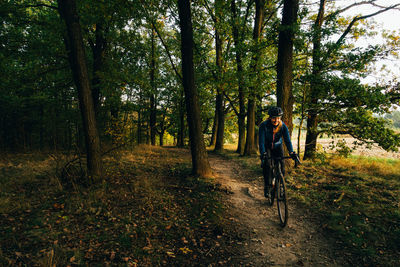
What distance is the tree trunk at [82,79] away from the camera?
554 cm

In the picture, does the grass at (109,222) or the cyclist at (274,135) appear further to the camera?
the cyclist at (274,135)

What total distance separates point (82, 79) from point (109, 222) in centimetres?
437

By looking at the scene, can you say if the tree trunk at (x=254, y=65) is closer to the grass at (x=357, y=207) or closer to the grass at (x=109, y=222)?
the grass at (x=357, y=207)

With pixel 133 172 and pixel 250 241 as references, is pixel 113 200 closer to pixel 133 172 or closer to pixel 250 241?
pixel 133 172

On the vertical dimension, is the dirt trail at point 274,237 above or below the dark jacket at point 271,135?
below

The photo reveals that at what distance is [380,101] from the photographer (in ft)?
22.9

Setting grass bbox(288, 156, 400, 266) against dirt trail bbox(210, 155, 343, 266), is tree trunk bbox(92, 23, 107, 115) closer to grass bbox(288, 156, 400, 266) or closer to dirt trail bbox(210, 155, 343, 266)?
dirt trail bbox(210, 155, 343, 266)

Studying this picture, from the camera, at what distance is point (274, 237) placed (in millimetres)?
4105

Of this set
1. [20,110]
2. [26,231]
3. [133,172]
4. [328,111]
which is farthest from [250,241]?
[20,110]

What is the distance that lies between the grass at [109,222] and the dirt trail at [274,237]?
50 cm

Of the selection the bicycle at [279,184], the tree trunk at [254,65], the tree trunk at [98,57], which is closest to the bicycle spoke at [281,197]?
the bicycle at [279,184]

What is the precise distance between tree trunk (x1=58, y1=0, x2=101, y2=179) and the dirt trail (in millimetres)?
4690

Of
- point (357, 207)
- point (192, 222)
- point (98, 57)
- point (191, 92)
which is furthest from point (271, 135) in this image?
point (98, 57)

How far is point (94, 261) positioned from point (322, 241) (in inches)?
179
